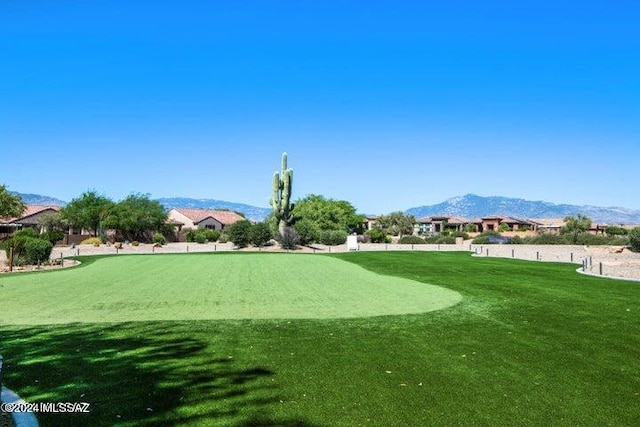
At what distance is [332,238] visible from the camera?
58844mm

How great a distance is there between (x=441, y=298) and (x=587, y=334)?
18.9ft

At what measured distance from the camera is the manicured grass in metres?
13.1

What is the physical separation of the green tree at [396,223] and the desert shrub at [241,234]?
63.6 meters

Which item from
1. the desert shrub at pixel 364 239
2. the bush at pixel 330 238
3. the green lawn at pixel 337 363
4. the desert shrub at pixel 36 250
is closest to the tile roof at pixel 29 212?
the bush at pixel 330 238

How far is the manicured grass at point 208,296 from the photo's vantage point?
43.1ft

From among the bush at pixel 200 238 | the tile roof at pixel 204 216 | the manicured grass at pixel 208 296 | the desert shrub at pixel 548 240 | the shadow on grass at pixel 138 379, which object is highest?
the tile roof at pixel 204 216

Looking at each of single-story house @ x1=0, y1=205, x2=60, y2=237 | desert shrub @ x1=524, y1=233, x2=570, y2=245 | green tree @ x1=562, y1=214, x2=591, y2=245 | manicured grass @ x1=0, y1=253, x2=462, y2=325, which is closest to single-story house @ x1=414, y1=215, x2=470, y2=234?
green tree @ x1=562, y1=214, x2=591, y2=245

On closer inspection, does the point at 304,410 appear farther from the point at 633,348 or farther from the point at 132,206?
the point at 132,206

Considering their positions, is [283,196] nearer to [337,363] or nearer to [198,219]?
[337,363]

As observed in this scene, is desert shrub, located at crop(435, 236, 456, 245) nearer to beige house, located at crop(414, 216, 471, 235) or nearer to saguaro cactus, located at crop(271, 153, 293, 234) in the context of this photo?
saguaro cactus, located at crop(271, 153, 293, 234)

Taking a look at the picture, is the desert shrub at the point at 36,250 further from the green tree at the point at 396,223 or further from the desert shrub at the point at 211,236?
the green tree at the point at 396,223

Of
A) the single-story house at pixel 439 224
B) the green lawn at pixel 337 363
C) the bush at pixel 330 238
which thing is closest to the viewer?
the green lawn at pixel 337 363

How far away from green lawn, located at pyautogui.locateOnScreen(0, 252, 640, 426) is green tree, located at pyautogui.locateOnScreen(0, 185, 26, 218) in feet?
157

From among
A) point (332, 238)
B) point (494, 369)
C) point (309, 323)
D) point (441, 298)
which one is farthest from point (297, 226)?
point (494, 369)
